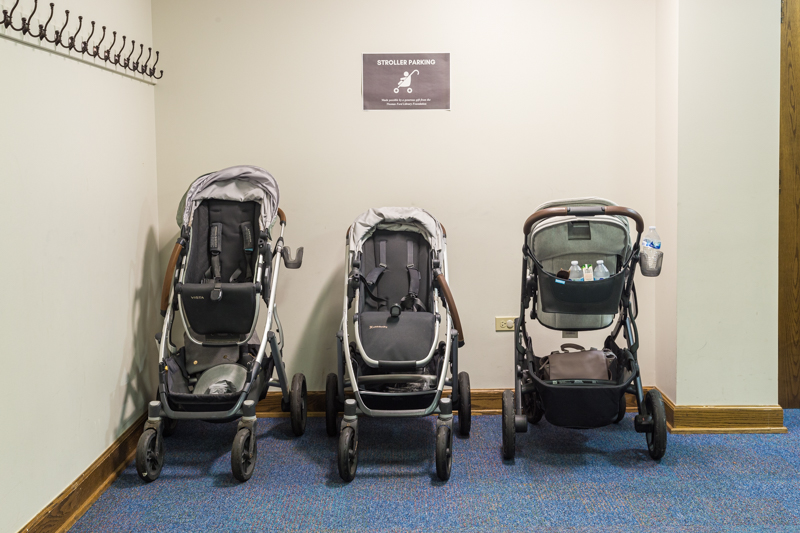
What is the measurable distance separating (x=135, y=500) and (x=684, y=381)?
274 cm

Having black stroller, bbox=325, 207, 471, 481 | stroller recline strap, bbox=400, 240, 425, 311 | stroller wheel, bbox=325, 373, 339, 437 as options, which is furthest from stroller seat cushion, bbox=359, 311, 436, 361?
stroller wheel, bbox=325, 373, 339, 437

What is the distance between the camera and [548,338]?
11.1ft

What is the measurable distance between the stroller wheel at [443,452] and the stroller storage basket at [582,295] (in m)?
0.73

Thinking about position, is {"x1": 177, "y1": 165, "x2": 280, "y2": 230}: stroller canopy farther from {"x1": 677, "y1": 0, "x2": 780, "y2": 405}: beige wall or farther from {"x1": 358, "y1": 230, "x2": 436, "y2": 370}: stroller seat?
{"x1": 677, "y1": 0, "x2": 780, "y2": 405}: beige wall

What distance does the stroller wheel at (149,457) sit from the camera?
244cm

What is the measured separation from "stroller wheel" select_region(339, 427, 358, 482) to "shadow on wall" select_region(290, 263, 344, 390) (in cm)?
87

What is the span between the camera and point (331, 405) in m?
2.97

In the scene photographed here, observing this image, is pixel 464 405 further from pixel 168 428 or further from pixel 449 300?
pixel 168 428

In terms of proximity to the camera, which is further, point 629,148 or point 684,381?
point 629,148

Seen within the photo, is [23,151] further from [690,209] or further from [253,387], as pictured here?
[690,209]

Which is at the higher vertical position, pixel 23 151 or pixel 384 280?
pixel 23 151

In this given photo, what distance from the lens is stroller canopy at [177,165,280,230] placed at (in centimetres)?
286

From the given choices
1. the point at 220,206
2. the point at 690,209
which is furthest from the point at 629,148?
the point at 220,206

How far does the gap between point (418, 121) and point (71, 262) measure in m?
1.92
